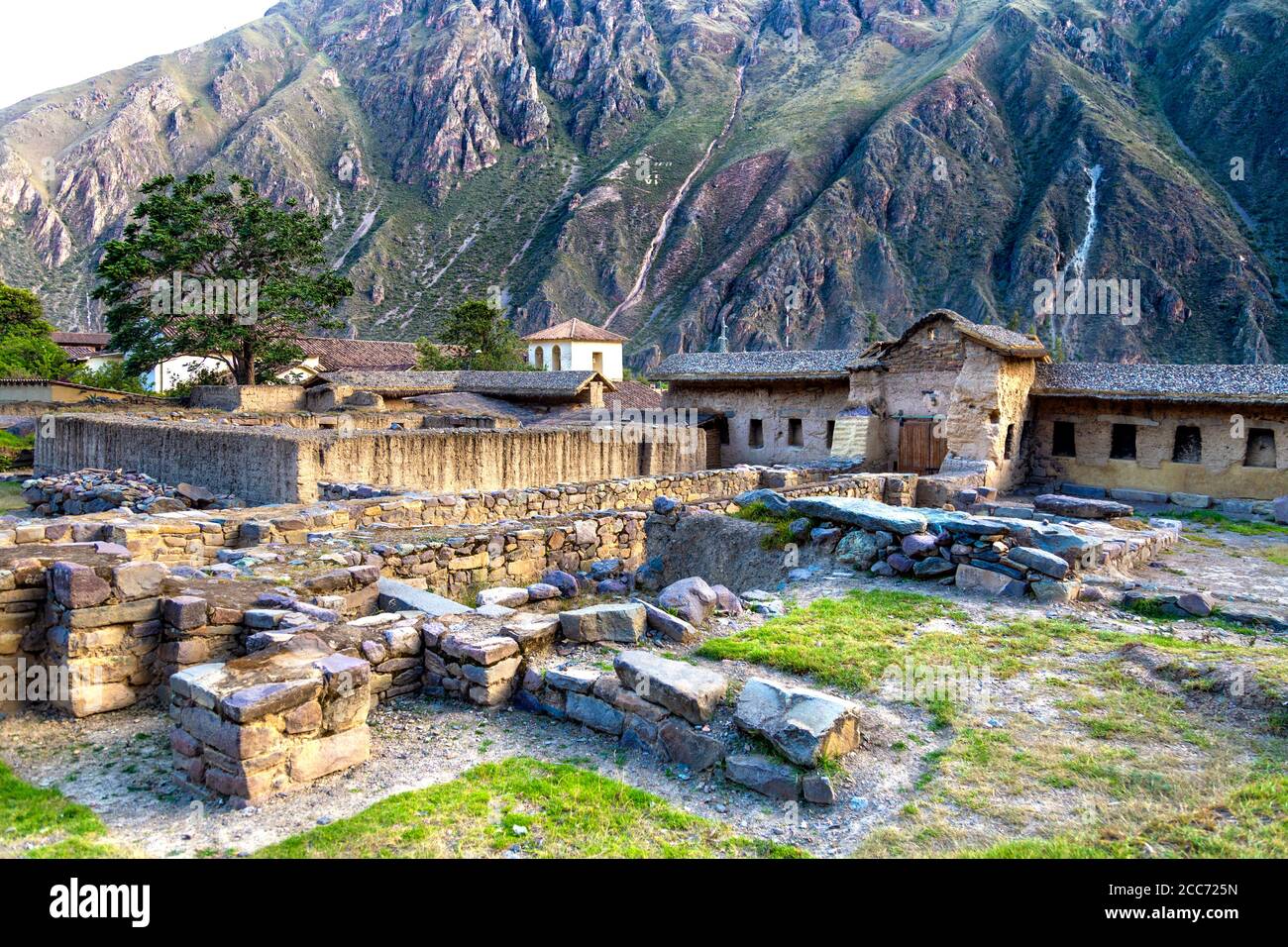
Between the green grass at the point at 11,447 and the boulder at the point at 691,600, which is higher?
the green grass at the point at 11,447

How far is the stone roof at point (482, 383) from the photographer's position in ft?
111

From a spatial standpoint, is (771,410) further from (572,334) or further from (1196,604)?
(572,334)

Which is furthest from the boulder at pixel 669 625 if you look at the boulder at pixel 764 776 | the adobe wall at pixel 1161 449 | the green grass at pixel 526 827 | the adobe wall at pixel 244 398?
the adobe wall at pixel 244 398

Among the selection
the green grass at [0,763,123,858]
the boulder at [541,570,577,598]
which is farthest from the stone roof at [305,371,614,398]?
the green grass at [0,763,123,858]

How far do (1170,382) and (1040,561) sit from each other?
13.2 meters

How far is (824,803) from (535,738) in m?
2.15

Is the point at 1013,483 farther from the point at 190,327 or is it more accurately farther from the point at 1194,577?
the point at 190,327

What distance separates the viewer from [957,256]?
8394cm

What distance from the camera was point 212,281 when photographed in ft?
112

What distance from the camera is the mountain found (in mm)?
79250

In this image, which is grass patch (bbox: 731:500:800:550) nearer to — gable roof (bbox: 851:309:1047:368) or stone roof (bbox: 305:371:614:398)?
gable roof (bbox: 851:309:1047:368)

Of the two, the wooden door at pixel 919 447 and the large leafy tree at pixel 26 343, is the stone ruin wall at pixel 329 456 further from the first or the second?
the large leafy tree at pixel 26 343

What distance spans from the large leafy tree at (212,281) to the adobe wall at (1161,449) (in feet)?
95.1

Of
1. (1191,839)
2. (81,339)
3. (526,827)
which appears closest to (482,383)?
(526,827)
